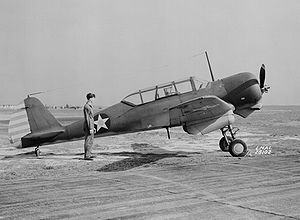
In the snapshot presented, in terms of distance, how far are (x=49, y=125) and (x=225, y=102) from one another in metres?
6.58

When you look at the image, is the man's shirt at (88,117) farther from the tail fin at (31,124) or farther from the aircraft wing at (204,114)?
the aircraft wing at (204,114)

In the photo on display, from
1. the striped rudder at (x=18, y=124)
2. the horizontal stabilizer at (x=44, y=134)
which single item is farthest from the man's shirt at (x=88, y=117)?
the striped rudder at (x=18, y=124)

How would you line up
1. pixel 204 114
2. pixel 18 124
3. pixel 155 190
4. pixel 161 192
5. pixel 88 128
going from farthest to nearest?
pixel 18 124, pixel 88 128, pixel 204 114, pixel 155 190, pixel 161 192

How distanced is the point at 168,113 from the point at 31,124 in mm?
5159

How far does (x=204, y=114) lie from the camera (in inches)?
456

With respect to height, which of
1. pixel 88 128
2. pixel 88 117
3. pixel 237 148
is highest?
pixel 88 117

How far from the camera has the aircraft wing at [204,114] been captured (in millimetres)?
11281

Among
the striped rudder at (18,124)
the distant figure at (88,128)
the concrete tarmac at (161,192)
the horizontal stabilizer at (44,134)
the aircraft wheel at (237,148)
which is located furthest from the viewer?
the horizontal stabilizer at (44,134)

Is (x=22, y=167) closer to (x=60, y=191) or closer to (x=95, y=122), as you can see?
(x=95, y=122)

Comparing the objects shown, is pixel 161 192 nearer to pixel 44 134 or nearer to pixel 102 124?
pixel 102 124

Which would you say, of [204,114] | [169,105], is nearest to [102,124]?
[169,105]

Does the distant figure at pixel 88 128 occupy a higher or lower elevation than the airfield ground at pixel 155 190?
higher

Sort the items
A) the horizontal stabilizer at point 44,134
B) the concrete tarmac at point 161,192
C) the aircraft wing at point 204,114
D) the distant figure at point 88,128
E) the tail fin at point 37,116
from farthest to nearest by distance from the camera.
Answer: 1. the tail fin at point 37,116
2. the horizontal stabilizer at point 44,134
3. the distant figure at point 88,128
4. the aircraft wing at point 204,114
5. the concrete tarmac at point 161,192

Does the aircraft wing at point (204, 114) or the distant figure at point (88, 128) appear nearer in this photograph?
the aircraft wing at point (204, 114)
